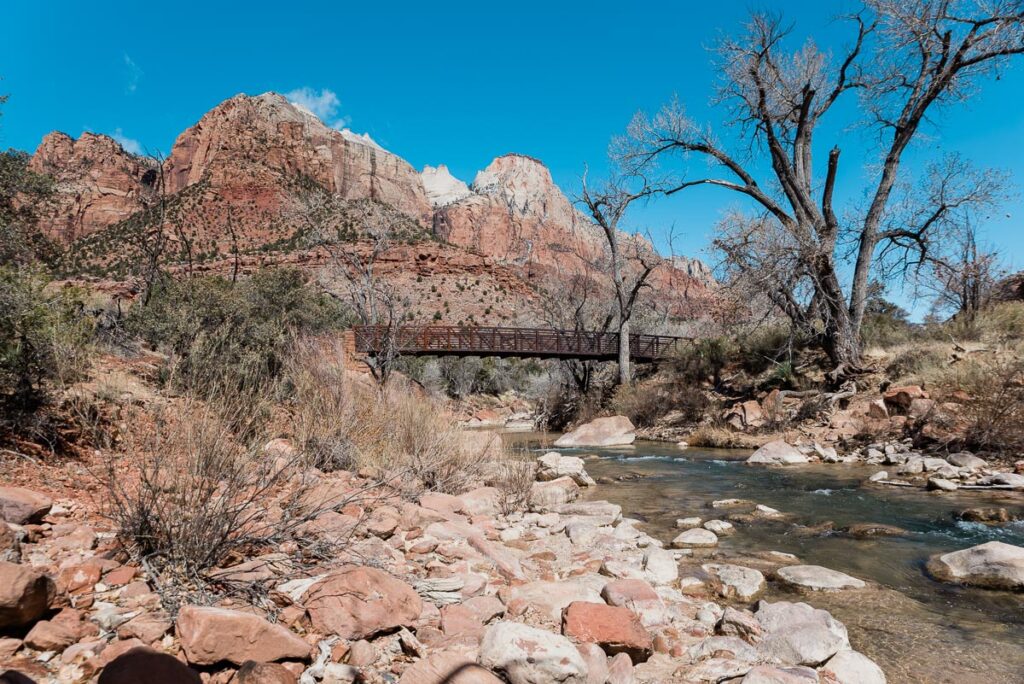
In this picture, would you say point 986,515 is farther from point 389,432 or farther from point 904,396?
point 389,432

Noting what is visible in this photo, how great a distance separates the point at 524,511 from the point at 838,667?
141 inches

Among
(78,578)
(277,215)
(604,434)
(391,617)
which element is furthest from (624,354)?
(277,215)

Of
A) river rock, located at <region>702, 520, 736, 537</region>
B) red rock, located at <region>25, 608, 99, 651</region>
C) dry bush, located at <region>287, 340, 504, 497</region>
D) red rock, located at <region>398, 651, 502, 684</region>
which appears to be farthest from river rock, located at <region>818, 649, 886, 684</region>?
dry bush, located at <region>287, 340, 504, 497</region>

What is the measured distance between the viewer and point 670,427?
14781mm

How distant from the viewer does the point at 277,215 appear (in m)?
63.5

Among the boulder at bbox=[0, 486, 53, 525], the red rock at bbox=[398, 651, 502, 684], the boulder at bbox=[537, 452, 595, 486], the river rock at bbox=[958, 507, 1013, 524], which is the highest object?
the boulder at bbox=[0, 486, 53, 525]

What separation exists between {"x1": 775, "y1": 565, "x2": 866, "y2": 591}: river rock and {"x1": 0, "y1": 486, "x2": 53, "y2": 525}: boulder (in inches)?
176

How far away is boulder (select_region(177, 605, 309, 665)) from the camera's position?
1766 mm

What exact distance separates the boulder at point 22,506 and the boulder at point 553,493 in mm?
4192

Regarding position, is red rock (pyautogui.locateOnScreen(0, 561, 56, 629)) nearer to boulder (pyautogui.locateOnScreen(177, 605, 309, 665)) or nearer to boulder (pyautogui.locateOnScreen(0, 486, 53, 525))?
boulder (pyautogui.locateOnScreen(177, 605, 309, 665))

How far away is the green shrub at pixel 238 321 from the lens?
7.66 meters

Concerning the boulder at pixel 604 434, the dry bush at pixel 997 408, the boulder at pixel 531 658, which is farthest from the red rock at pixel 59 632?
the boulder at pixel 604 434

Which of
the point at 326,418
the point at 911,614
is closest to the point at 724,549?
the point at 911,614

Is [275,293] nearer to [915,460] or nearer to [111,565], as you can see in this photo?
[111,565]
